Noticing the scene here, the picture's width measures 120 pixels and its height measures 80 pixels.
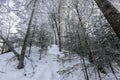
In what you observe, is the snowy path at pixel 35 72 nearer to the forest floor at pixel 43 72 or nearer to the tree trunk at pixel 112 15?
the forest floor at pixel 43 72

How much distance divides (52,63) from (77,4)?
8523 mm

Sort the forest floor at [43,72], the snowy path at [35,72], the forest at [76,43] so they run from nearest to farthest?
1. the forest at [76,43]
2. the forest floor at [43,72]
3. the snowy path at [35,72]

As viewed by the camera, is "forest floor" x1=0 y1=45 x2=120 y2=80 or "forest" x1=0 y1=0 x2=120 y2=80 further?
"forest floor" x1=0 y1=45 x2=120 y2=80

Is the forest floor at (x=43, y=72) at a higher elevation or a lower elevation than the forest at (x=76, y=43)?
lower

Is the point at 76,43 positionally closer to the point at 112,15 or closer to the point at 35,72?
the point at 35,72

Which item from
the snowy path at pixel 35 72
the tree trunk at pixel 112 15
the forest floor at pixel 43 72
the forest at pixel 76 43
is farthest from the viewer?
the snowy path at pixel 35 72

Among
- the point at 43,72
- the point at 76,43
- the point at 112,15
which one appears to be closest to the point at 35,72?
the point at 43,72

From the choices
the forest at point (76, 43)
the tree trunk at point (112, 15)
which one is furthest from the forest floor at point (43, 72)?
the tree trunk at point (112, 15)

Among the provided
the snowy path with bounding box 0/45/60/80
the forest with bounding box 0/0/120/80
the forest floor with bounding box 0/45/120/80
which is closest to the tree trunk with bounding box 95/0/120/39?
the forest with bounding box 0/0/120/80

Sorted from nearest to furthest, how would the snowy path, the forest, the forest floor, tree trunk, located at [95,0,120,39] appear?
tree trunk, located at [95,0,120,39], the forest, the forest floor, the snowy path

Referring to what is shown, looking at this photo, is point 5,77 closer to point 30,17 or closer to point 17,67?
point 17,67

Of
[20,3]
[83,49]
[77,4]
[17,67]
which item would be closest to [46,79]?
[17,67]

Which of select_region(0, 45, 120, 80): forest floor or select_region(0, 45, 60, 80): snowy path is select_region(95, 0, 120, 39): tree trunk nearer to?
select_region(0, 45, 120, 80): forest floor

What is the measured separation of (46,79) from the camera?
409 inches
